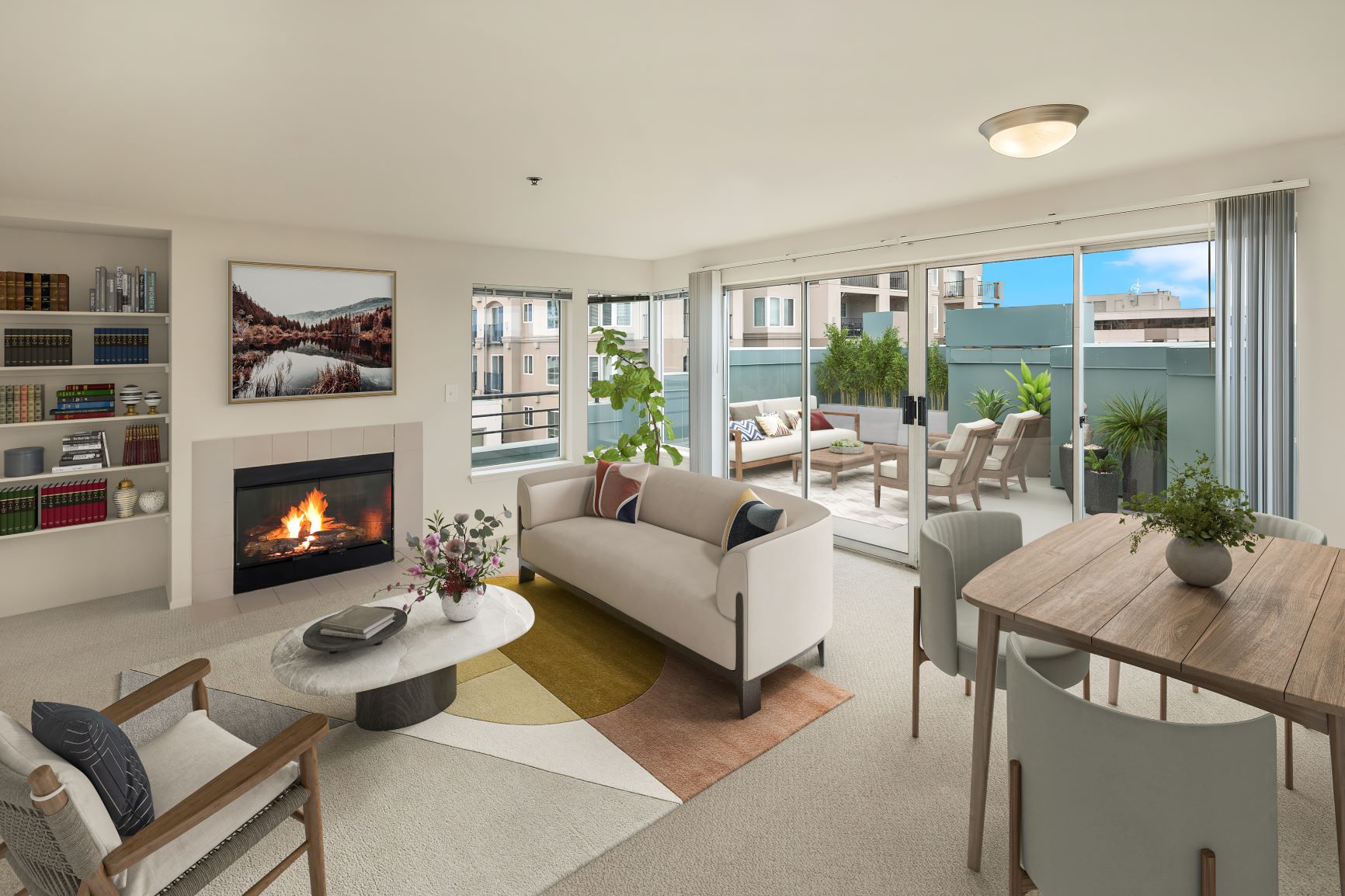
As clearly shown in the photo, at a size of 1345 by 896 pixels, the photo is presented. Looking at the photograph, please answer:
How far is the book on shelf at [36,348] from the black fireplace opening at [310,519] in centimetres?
118

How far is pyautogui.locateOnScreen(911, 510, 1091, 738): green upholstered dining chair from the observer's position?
234cm

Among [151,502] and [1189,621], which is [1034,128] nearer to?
[1189,621]

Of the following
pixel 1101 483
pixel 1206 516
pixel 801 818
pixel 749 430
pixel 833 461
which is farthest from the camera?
pixel 749 430

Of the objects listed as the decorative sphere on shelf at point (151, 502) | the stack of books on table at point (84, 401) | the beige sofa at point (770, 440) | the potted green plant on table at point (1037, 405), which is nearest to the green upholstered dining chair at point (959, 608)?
the potted green plant on table at point (1037, 405)

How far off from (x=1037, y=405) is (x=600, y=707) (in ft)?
10.7

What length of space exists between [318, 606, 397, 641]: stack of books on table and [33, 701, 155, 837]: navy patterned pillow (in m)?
1.06

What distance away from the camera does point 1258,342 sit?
10.7ft

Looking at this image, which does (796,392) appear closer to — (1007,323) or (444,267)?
(1007,323)

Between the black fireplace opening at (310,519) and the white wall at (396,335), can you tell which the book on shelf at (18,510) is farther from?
the black fireplace opening at (310,519)

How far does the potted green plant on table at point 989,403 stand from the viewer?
14.9ft

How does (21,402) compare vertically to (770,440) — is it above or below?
above

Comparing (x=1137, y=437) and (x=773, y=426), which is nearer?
(x=1137, y=437)

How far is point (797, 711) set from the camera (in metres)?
3.05

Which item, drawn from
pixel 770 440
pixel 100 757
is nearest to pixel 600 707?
pixel 100 757
